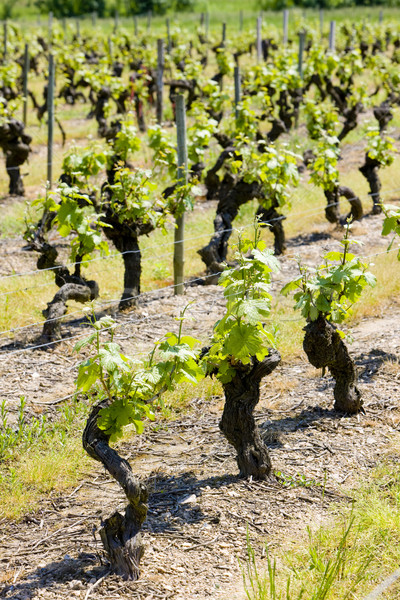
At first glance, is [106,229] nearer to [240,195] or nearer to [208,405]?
[240,195]

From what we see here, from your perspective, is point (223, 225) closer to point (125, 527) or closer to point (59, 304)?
point (59, 304)

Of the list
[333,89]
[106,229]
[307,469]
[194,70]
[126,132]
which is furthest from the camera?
[194,70]

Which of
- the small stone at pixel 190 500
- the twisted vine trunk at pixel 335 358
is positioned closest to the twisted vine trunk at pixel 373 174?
the twisted vine trunk at pixel 335 358

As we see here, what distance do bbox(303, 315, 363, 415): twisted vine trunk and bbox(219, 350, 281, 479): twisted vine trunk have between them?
0.56m

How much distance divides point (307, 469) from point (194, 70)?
1370cm

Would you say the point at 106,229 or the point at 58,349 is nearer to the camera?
the point at 58,349

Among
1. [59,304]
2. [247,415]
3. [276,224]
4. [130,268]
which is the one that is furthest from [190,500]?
[276,224]

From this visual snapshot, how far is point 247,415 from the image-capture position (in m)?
4.55

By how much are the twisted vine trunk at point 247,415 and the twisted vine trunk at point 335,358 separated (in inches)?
21.9

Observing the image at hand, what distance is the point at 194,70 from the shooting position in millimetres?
16875

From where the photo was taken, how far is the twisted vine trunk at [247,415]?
455 centimetres

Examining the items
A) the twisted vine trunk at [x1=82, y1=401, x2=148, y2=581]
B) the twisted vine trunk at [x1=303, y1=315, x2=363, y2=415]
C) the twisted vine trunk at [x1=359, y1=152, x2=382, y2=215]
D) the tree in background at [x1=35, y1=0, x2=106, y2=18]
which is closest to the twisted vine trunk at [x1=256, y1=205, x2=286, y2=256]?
the twisted vine trunk at [x1=359, y1=152, x2=382, y2=215]

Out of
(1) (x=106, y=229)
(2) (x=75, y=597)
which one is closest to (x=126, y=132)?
(1) (x=106, y=229)

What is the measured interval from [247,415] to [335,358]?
3.19 feet
